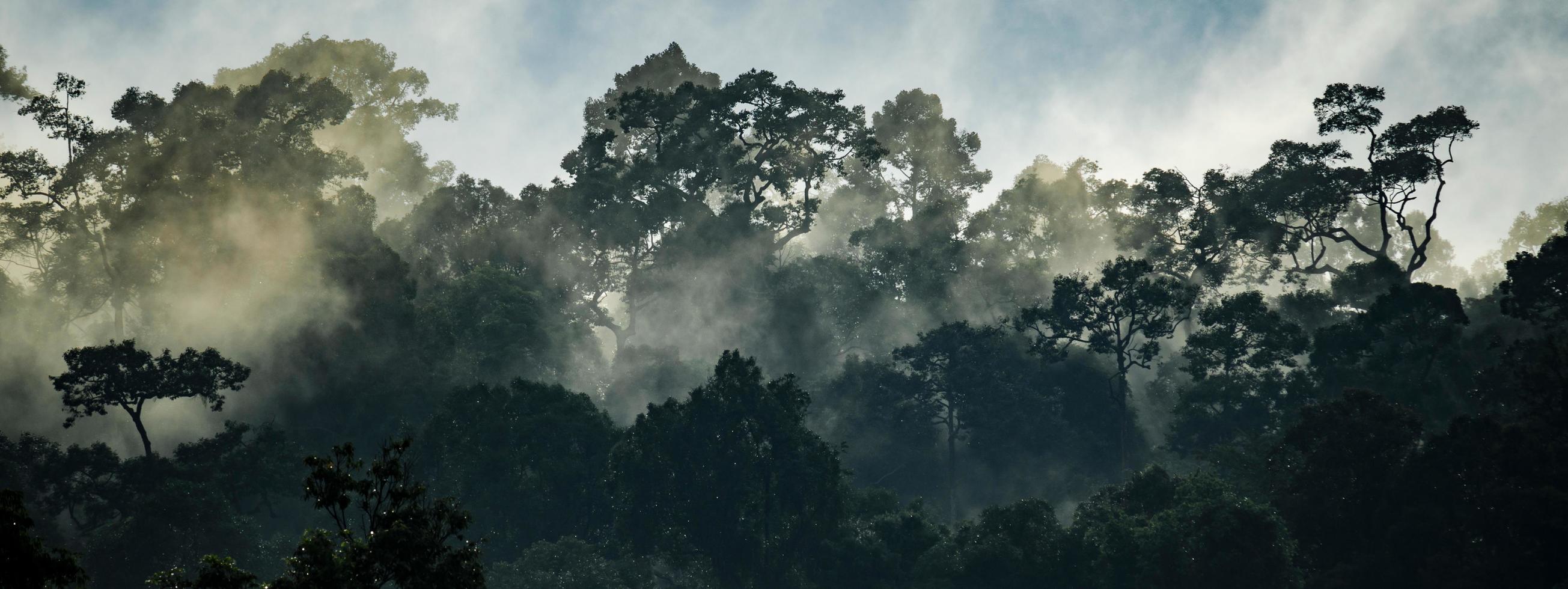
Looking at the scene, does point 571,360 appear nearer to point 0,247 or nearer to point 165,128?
point 165,128

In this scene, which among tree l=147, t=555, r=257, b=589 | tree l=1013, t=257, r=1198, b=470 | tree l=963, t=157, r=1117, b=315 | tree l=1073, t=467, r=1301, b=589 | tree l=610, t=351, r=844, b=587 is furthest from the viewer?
tree l=963, t=157, r=1117, b=315

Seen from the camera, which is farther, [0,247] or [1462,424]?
[0,247]

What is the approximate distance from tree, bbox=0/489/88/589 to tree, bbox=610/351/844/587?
2971cm

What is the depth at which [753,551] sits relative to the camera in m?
45.9

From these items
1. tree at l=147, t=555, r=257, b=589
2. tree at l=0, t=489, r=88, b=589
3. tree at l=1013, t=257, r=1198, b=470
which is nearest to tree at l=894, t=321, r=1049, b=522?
tree at l=1013, t=257, r=1198, b=470

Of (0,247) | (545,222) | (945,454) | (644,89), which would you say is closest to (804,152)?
(644,89)

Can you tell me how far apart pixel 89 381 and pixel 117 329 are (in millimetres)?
16074

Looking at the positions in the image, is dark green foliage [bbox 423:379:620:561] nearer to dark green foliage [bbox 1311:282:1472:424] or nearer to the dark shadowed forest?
the dark shadowed forest

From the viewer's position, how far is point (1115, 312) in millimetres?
57219

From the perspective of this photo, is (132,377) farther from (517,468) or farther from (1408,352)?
(1408,352)

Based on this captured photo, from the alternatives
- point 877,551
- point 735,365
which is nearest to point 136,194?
point 735,365

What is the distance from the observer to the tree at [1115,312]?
56062 millimetres

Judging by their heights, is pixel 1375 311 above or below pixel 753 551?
above

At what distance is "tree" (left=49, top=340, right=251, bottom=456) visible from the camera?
1818 inches
